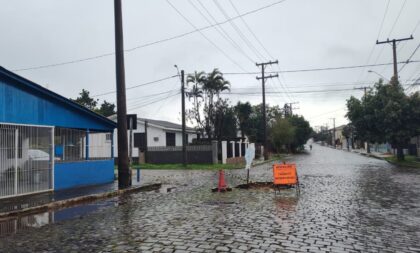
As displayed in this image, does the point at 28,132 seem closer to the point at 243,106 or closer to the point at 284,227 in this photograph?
the point at 284,227

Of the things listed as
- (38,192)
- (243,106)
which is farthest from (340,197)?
(243,106)

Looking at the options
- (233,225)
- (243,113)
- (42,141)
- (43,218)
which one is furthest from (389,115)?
(243,113)

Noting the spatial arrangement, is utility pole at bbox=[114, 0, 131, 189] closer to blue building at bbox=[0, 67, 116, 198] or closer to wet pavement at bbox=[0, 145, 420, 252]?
blue building at bbox=[0, 67, 116, 198]

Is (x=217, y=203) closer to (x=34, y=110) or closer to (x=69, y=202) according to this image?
(x=69, y=202)

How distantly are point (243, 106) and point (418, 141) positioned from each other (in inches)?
1123

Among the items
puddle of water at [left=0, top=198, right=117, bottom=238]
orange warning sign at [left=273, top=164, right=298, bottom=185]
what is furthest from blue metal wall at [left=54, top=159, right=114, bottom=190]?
orange warning sign at [left=273, top=164, right=298, bottom=185]

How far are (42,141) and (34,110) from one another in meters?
1.21

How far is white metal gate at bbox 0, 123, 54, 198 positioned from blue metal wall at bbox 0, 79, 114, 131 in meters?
0.30

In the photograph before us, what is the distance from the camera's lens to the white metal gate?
13.5 m

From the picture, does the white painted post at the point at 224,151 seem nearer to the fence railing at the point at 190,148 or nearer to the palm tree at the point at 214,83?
the fence railing at the point at 190,148

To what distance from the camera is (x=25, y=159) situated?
14.2 m

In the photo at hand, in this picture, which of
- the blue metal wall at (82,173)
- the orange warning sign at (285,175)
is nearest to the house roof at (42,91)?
the blue metal wall at (82,173)

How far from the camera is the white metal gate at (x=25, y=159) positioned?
13.5 m

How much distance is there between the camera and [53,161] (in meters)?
15.7
